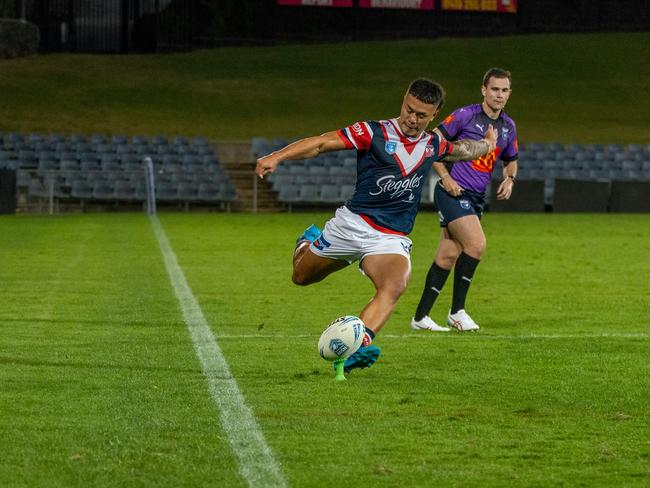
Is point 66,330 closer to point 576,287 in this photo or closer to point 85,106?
point 576,287

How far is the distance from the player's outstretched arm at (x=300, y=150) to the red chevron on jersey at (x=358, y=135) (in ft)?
0.29

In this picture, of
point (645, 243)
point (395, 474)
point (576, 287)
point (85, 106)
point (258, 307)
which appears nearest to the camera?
point (395, 474)

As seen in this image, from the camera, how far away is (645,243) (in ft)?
74.5

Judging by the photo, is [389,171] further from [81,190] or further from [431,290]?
[81,190]

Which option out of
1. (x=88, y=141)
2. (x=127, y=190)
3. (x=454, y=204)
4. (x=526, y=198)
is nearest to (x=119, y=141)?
(x=88, y=141)

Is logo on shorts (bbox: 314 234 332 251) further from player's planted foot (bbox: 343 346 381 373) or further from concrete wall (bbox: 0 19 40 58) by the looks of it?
concrete wall (bbox: 0 19 40 58)

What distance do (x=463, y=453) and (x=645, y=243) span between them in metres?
17.9

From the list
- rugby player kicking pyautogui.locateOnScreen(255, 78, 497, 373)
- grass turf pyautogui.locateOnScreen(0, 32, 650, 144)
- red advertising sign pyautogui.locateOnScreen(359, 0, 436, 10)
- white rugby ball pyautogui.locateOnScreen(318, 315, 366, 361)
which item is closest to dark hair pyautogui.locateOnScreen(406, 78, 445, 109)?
rugby player kicking pyautogui.locateOnScreen(255, 78, 497, 373)

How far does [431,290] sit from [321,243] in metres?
2.52

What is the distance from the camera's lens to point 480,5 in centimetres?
5844

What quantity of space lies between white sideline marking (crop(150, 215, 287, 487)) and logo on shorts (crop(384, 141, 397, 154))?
66.7 inches

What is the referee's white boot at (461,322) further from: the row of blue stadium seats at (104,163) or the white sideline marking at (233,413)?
the row of blue stadium seats at (104,163)

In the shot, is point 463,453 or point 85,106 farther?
point 85,106

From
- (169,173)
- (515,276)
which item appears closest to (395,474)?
(515,276)
